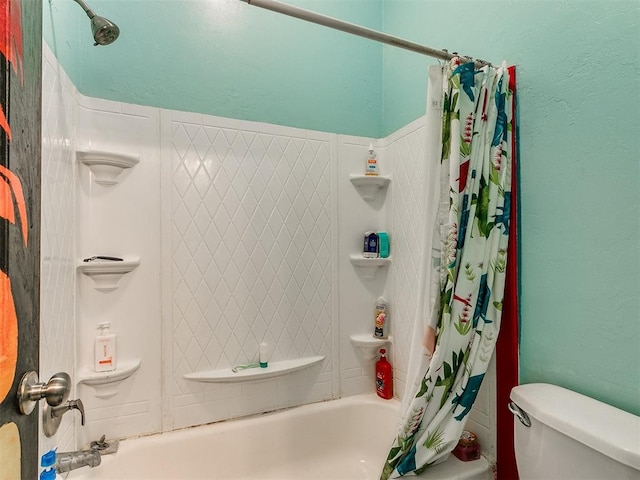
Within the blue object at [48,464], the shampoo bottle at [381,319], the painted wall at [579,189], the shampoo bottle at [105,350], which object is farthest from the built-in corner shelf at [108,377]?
the painted wall at [579,189]

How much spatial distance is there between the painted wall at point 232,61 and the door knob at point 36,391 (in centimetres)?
116

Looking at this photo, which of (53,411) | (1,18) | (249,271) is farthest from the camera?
(249,271)

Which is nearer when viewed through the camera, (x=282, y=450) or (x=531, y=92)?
(x=531, y=92)

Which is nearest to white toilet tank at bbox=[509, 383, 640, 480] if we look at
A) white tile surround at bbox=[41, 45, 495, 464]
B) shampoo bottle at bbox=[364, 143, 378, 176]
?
white tile surround at bbox=[41, 45, 495, 464]

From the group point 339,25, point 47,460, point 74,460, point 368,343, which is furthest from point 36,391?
point 368,343

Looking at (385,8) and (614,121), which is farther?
(385,8)

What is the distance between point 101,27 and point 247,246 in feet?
3.25

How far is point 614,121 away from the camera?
1021 millimetres

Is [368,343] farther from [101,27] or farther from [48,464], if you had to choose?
[101,27]

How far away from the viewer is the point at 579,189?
111cm

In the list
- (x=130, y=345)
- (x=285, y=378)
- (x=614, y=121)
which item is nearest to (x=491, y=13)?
(x=614, y=121)

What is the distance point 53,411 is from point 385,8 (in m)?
2.38

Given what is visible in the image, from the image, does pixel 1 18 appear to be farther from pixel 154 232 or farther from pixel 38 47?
pixel 154 232

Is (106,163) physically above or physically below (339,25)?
below
